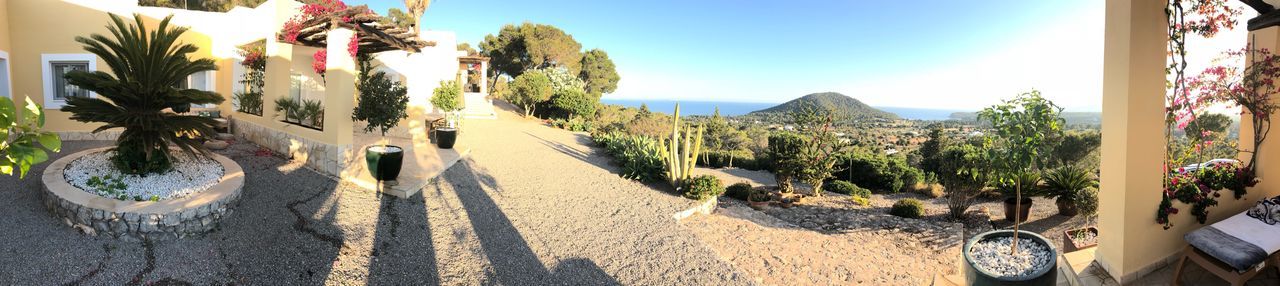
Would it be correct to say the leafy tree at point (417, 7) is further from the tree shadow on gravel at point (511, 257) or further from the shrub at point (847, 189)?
the shrub at point (847, 189)

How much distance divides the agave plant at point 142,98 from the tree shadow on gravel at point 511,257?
10.5ft

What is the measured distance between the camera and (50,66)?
920cm

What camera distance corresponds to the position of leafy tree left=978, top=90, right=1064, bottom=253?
152 inches

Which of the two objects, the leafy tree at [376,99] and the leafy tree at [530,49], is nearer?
the leafy tree at [376,99]

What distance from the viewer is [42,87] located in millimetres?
9148

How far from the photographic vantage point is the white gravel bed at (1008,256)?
3809 mm

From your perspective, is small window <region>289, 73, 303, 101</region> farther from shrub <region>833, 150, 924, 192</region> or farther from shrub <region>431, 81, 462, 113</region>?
shrub <region>833, 150, 924, 192</region>

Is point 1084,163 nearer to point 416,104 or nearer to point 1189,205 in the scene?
point 1189,205

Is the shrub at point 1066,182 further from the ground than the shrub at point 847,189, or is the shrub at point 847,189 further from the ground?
the shrub at point 1066,182

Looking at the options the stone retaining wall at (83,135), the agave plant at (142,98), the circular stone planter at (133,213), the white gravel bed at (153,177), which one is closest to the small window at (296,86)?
the stone retaining wall at (83,135)

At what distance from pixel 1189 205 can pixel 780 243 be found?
3.41m

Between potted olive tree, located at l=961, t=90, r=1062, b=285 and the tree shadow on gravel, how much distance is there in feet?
9.53

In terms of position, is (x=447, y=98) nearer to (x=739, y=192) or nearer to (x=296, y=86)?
(x=296, y=86)

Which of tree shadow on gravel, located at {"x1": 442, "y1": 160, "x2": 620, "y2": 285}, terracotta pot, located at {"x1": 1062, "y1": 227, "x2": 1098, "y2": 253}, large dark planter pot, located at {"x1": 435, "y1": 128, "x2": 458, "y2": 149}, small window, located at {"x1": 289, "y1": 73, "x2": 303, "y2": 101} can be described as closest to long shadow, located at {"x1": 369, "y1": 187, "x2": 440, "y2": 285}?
tree shadow on gravel, located at {"x1": 442, "y1": 160, "x2": 620, "y2": 285}
